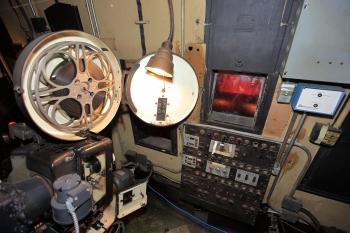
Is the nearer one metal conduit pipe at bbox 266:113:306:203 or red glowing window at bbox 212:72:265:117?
metal conduit pipe at bbox 266:113:306:203

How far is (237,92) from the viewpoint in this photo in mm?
1989

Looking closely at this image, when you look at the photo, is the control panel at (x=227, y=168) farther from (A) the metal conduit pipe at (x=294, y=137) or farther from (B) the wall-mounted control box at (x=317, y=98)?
(B) the wall-mounted control box at (x=317, y=98)

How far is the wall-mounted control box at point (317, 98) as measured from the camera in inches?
56.7

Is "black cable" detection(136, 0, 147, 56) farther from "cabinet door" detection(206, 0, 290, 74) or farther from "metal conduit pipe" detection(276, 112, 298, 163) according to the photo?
"metal conduit pipe" detection(276, 112, 298, 163)

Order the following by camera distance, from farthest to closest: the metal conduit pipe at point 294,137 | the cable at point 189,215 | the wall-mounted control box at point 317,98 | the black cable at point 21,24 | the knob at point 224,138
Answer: the black cable at point 21,24, the cable at point 189,215, the knob at point 224,138, the metal conduit pipe at point 294,137, the wall-mounted control box at point 317,98

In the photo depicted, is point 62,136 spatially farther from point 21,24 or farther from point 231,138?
point 21,24

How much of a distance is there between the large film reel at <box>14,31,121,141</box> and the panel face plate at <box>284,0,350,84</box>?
143 centimetres

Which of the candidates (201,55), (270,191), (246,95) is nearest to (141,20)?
(201,55)

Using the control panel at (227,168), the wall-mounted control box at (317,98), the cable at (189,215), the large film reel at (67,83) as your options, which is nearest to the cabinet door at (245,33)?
the wall-mounted control box at (317,98)

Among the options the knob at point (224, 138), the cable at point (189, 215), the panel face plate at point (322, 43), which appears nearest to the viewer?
the panel face plate at point (322, 43)

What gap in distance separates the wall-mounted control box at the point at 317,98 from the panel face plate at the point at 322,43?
5.1 inches

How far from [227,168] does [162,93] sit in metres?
1.15

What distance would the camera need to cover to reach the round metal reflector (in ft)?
5.79

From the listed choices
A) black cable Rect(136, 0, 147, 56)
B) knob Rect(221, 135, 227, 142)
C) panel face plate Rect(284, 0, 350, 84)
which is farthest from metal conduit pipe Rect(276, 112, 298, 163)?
black cable Rect(136, 0, 147, 56)
